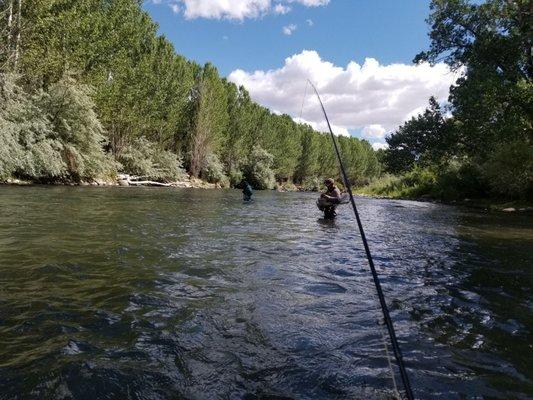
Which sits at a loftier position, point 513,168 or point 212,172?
point 513,168

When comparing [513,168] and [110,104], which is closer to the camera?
[513,168]

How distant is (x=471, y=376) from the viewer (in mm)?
3709

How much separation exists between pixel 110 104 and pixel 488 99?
3055 cm

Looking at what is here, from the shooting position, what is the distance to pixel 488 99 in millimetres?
24875

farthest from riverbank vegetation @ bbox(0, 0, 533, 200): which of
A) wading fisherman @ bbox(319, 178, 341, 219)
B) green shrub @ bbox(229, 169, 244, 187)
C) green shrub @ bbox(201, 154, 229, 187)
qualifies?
wading fisherman @ bbox(319, 178, 341, 219)

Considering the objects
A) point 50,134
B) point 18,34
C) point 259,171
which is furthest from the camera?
point 259,171

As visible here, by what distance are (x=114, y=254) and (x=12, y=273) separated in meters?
1.92

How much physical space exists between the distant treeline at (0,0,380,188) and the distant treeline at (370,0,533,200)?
24369 millimetres

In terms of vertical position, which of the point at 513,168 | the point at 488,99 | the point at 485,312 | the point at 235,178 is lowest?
the point at 485,312

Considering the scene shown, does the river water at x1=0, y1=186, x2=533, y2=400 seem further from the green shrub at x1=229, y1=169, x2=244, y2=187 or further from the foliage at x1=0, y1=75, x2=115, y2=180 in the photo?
the green shrub at x1=229, y1=169, x2=244, y2=187

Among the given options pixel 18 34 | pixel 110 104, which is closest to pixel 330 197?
pixel 18 34

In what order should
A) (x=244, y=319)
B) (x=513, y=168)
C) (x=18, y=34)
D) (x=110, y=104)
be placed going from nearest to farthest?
(x=244, y=319) < (x=513, y=168) < (x=18, y=34) < (x=110, y=104)

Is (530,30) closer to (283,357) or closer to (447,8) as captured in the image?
(447,8)

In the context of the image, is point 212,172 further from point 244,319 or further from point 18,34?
point 244,319
